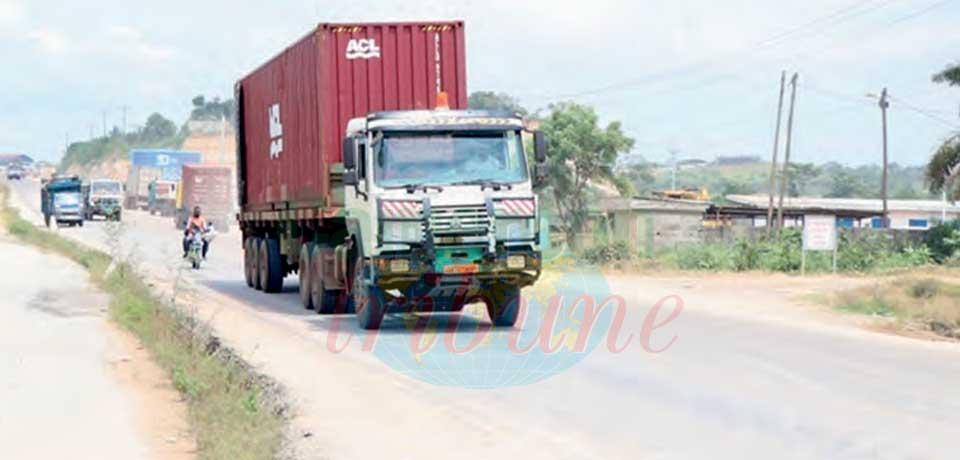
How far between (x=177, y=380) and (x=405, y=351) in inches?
132

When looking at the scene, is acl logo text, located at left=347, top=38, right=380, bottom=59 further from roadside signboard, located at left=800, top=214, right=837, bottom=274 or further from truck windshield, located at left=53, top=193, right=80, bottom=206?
truck windshield, located at left=53, top=193, right=80, bottom=206

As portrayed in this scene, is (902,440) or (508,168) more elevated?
(508,168)

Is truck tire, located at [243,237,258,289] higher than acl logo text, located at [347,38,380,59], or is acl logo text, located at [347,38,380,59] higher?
acl logo text, located at [347,38,380,59]

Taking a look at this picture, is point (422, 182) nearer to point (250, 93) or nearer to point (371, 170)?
point (371, 170)

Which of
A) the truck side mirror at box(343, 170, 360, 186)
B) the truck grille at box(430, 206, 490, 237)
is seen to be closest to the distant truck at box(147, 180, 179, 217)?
the truck side mirror at box(343, 170, 360, 186)

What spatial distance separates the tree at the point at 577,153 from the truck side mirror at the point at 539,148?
123 ft

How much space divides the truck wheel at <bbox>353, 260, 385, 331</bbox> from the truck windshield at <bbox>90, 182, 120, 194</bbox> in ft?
186

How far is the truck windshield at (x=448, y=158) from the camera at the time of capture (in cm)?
1727

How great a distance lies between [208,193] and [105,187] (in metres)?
9.90

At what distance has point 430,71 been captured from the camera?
19.9 meters

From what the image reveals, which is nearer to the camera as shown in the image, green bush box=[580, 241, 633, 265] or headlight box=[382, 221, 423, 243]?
headlight box=[382, 221, 423, 243]

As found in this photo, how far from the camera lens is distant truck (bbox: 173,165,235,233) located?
64.4 m

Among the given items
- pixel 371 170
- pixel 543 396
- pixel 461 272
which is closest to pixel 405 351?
pixel 461 272

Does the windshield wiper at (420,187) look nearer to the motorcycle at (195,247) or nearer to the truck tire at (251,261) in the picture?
the truck tire at (251,261)
